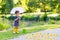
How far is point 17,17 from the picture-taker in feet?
31.0

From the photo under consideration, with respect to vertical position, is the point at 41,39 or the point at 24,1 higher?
the point at 24,1

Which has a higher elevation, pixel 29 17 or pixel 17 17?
pixel 17 17

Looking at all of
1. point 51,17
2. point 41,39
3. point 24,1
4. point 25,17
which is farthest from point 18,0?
point 51,17

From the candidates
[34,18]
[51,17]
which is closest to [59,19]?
[51,17]

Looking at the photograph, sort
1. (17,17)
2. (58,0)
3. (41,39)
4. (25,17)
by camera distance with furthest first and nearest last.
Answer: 1. (25,17)
2. (17,17)
3. (41,39)
4. (58,0)

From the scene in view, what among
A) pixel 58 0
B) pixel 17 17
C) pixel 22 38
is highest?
pixel 58 0

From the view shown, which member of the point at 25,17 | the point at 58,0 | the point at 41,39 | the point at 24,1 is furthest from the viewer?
the point at 25,17

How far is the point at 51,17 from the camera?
20172mm

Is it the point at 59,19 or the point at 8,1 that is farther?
the point at 59,19

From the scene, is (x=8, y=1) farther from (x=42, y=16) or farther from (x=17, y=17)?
(x=42, y=16)

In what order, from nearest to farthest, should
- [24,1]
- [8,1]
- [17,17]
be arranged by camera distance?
[24,1], [8,1], [17,17]

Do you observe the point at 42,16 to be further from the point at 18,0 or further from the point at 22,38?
the point at 18,0

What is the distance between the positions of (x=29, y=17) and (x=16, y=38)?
37.8 ft

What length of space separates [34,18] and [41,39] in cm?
1186
